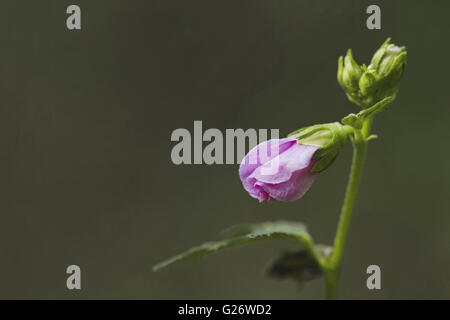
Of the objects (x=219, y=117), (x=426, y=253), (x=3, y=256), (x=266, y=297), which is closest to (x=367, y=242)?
(x=426, y=253)

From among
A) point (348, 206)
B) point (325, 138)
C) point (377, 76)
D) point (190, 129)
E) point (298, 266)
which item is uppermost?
point (190, 129)

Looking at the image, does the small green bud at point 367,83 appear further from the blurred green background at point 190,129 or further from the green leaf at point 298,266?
the blurred green background at point 190,129

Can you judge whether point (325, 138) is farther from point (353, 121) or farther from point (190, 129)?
point (190, 129)

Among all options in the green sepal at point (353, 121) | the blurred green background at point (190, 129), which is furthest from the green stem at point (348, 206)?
the blurred green background at point (190, 129)

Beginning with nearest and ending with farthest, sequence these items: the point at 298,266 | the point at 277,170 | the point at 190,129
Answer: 1. the point at 277,170
2. the point at 298,266
3. the point at 190,129

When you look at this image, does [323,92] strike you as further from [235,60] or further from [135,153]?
[135,153]

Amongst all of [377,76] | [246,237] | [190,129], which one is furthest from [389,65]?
[190,129]
